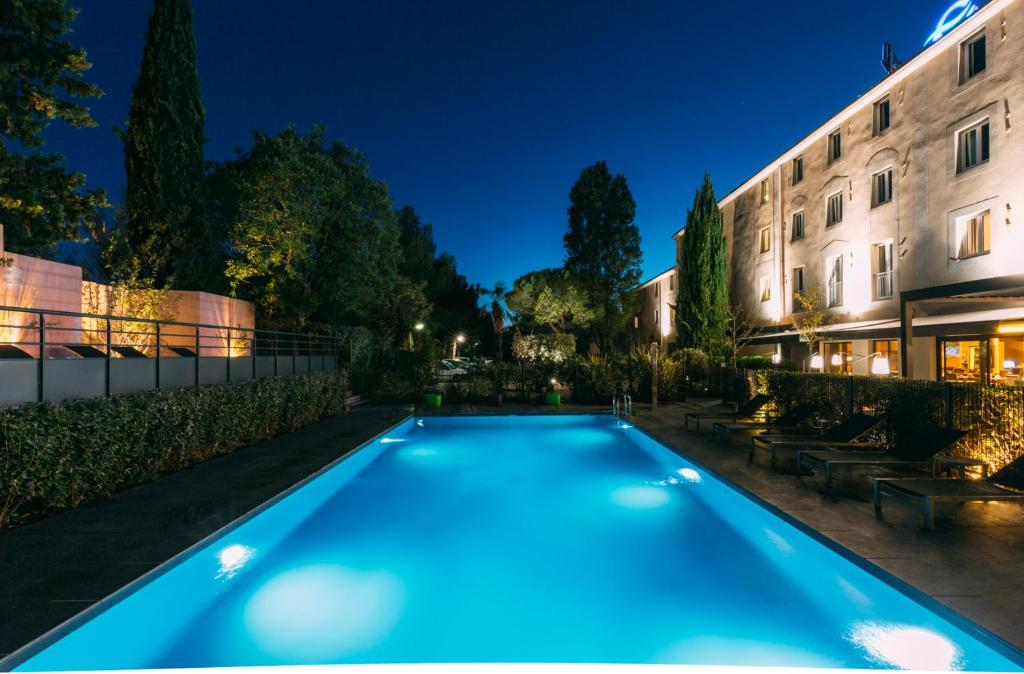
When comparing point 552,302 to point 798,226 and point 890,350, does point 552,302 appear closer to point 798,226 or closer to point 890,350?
point 798,226

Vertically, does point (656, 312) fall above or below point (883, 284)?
above

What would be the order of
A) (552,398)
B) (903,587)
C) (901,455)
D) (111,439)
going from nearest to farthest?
(903,587), (111,439), (901,455), (552,398)

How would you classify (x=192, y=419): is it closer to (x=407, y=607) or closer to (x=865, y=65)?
(x=407, y=607)

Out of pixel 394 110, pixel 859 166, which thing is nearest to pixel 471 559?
pixel 859 166

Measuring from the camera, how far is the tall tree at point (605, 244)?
3536cm

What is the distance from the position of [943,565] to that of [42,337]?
8.91 metres

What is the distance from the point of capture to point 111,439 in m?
6.22

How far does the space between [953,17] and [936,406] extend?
44.4 feet

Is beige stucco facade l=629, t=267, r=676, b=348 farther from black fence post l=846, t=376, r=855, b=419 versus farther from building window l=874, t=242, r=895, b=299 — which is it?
black fence post l=846, t=376, r=855, b=419

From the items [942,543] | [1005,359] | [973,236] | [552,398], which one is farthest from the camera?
[552,398]

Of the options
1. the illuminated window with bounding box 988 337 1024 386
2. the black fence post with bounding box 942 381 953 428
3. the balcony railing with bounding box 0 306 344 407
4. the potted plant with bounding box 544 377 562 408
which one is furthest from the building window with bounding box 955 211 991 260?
the balcony railing with bounding box 0 306 344 407

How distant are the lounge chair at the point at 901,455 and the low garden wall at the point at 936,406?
38 centimetres

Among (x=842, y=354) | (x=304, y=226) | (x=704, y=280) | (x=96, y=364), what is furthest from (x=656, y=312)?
(x=96, y=364)

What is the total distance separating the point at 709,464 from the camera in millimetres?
8250
